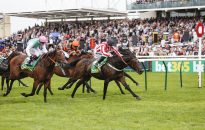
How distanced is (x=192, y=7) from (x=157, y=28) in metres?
5.69

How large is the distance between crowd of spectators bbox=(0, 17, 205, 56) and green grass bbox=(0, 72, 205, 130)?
13338 mm

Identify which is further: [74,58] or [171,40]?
[171,40]

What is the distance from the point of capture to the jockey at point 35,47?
15328 mm

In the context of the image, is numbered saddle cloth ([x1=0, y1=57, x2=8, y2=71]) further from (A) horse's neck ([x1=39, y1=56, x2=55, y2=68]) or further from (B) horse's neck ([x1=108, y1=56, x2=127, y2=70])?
(B) horse's neck ([x1=108, y1=56, x2=127, y2=70])

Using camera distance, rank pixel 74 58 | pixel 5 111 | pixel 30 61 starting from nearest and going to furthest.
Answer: pixel 5 111, pixel 30 61, pixel 74 58

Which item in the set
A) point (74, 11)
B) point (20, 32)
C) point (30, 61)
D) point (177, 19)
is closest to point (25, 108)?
point (30, 61)

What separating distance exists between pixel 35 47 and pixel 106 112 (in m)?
4.16

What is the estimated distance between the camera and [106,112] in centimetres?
1242

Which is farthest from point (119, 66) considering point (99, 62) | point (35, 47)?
point (35, 47)

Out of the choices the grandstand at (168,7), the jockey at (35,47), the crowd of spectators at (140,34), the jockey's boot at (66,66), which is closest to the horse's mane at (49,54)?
the jockey at (35,47)

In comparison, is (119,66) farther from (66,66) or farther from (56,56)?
(66,66)

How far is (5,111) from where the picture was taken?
12938mm

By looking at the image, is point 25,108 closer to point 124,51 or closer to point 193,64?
point 124,51

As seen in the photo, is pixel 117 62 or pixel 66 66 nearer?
pixel 117 62
